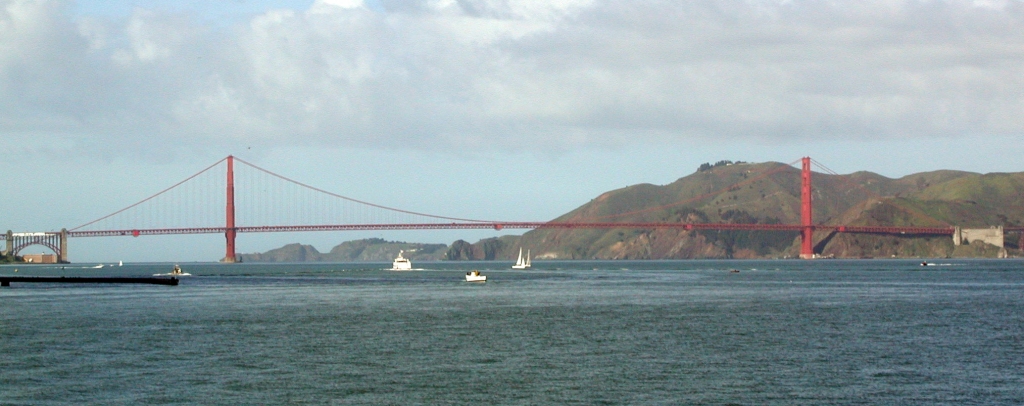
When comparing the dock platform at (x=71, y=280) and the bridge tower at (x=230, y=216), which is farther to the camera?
the bridge tower at (x=230, y=216)

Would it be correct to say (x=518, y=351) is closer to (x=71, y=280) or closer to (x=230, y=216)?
(x=71, y=280)

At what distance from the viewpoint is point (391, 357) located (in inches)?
1387

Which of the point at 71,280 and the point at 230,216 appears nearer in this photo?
the point at 71,280

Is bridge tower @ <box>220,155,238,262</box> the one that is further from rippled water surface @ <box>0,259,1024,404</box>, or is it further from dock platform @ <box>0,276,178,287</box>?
rippled water surface @ <box>0,259,1024,404</box>

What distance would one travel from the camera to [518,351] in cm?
3669

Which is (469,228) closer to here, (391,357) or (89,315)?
(89,315)

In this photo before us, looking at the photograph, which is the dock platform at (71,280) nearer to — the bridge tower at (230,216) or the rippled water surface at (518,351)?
the rippled water surface at (518,351)

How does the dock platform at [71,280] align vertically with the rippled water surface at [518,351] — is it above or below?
above

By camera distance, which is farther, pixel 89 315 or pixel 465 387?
pixel 89 315

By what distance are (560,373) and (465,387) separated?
11.3 ft

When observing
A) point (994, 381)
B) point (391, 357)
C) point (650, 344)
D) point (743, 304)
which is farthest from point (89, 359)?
point (743, 304)

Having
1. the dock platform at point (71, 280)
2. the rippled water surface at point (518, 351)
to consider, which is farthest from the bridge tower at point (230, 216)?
the rippled water surface at point (518, 351)

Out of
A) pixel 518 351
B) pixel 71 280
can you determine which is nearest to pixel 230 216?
pixel 71 280

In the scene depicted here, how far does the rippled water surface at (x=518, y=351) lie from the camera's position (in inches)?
1101
